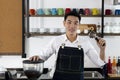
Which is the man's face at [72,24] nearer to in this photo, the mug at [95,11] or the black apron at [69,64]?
the black apron at [69,64]

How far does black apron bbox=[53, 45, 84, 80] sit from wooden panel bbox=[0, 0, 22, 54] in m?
1.21

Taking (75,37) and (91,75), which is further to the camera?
(91,75)

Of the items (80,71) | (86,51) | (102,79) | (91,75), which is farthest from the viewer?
(91,75)

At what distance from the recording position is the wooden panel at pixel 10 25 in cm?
354

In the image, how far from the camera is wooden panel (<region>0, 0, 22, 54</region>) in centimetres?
354

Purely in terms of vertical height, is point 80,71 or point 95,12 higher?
point 95,12

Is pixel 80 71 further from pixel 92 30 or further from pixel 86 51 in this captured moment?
pixel 92 30

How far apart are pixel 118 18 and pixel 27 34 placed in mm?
1325

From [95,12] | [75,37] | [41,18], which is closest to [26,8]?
[41,18]

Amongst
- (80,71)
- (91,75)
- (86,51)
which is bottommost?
(91,75)

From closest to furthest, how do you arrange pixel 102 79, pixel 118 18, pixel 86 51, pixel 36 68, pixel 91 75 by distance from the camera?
pixel 36 68, pixel 86 51, pixel 102 79, pixel 91 75, pixel 118 18

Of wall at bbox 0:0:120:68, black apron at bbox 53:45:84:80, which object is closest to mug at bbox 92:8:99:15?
wall at bbox 0:0:120:68

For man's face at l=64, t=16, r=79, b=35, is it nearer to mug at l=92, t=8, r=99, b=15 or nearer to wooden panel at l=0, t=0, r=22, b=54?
mug at l=92, t=8, r=99, b=15

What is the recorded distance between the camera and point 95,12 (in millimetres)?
3525
